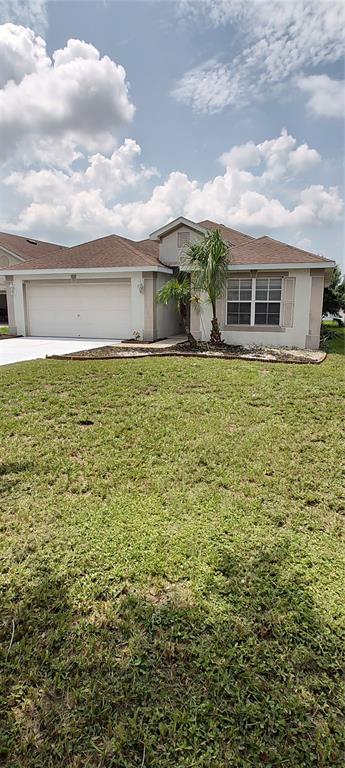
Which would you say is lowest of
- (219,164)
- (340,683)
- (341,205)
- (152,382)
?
(340,683)

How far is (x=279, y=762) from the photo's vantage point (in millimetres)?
1867

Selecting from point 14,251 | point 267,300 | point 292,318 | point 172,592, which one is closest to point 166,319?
point 267,300

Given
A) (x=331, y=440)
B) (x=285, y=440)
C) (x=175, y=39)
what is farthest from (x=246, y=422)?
(x=175, y=39)

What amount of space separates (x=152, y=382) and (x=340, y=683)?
20.5 feet

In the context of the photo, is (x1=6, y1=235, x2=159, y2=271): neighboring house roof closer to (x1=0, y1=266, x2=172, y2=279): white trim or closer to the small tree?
(x1=0, y1=266, x2=172, y2=279): white trim

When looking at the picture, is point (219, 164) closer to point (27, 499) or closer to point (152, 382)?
point (152, 382)

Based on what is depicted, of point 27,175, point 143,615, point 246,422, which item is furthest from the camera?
point 27,175

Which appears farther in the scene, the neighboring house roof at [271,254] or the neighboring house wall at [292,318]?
the neighboring house wall at [292,318]

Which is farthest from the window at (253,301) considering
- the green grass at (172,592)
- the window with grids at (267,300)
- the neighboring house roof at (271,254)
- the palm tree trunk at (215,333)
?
the green grass at (172,592)

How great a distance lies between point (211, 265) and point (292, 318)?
3.45 metres

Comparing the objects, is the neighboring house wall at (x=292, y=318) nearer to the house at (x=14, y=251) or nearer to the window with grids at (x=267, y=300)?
the window with grids at (x=267, y=300)

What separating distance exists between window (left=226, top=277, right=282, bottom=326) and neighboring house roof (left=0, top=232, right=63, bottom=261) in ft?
52.1

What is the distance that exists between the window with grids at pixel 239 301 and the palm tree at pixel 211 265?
764mm

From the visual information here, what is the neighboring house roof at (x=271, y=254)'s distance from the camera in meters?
13.2
